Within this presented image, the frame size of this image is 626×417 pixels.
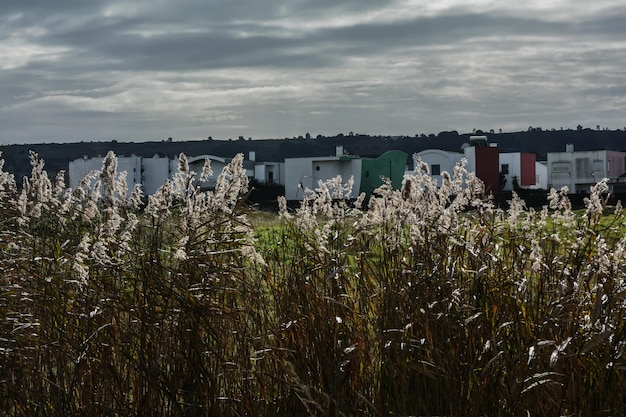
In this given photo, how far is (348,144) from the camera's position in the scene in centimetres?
12075

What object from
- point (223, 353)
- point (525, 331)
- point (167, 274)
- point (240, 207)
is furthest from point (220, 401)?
point (525, 331)

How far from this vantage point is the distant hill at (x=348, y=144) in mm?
113625

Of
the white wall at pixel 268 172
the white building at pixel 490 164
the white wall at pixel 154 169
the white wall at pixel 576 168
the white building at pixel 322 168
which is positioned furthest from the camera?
the white wall at pixel 576 168

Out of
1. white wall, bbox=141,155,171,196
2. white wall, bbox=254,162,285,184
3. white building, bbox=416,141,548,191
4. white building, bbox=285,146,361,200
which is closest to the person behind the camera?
white building, bbox=285,146,361,200

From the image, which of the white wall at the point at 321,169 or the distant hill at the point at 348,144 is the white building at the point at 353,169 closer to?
the white wall at the point at 321,169

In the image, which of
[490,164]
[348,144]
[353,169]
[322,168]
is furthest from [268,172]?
[348,144]

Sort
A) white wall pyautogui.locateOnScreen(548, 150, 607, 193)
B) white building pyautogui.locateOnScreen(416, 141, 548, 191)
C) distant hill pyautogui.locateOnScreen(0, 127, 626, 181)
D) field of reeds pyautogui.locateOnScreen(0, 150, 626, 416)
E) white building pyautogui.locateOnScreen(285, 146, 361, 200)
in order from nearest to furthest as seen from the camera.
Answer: field of reeds pyautogui.locateOnScreen(0, 150, 626, 416) → white building pyautogui.locateOnScreen(285, 146, 361, 200) → white building pyautogui.locateOnScreen(416, 141, 548, 191) → white wall pyautogui.locateOnScreen(548, 150, 607, 193) → distant hill pyautogui.locateOnScreen(0, 127, 626, 181)

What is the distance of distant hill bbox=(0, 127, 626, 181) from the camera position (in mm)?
113625

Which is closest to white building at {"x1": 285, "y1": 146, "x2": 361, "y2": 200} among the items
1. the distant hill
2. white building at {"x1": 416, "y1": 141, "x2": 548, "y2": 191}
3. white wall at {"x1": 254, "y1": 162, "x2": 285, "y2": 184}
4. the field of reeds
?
white building at {"x1": 416, "y1": 141, "x2": 548, "y2": 191}

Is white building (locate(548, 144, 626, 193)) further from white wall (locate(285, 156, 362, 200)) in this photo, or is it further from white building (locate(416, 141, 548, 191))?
white wall (locate(285, 156, 362, 200))

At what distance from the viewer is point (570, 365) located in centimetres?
366

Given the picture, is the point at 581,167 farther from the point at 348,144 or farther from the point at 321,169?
the point at 348,144

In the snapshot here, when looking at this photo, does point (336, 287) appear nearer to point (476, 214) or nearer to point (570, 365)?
point (570, 365)

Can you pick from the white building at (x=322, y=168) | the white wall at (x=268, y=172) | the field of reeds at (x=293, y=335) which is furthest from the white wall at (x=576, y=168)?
the field of reeds at (x=293, y=335)
